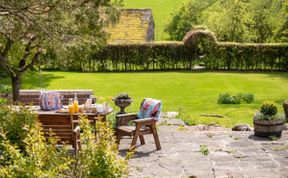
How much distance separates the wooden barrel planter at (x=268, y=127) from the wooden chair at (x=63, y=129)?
4228 mm

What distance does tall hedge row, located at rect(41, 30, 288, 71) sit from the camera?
28.7 meters

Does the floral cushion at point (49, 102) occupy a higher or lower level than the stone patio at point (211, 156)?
higher

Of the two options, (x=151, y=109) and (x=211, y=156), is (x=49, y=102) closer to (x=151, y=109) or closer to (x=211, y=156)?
(x=151, y=109)

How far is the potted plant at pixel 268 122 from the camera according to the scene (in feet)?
38.3

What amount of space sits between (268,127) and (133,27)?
23673 mm

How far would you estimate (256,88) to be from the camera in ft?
74.0

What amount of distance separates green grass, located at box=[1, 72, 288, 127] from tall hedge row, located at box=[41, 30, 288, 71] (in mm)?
1395

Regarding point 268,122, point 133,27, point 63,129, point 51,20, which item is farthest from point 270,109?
point 133,27

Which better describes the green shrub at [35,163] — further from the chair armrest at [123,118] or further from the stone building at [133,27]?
the stone building at [133,27]

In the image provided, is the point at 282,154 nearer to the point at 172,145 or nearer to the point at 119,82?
the point at 172,145

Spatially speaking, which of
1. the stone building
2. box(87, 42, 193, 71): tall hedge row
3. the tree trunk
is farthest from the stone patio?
the stone building

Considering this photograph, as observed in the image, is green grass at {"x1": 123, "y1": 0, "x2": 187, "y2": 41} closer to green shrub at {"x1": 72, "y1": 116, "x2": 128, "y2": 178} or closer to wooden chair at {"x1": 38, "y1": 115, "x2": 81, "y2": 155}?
wooden chair at {"x1": 38, "y1": 115, "x2": 81, "y2": 155}

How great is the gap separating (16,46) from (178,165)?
364 inches

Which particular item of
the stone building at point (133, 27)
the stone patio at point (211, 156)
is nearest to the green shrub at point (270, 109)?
the stone patio at point (211, 156)
